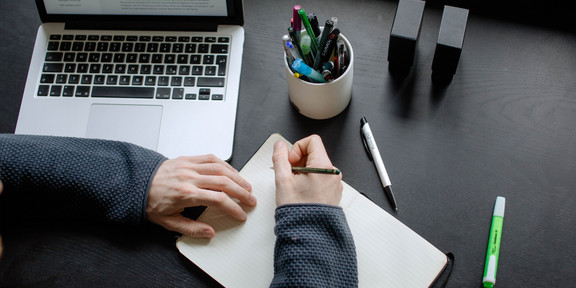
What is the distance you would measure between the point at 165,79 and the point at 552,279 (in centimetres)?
70

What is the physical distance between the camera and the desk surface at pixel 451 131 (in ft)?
2.56

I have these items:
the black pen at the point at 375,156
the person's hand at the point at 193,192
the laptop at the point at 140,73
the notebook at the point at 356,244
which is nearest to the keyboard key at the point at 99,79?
the laptop at the point at 140,73

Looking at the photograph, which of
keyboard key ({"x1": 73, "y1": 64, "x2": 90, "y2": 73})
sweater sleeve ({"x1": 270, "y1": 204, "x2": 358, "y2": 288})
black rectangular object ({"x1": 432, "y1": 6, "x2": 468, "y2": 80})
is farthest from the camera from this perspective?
keyboard key ({"x1": 73, "y1": 64, "x2": 90, "y2": 73})

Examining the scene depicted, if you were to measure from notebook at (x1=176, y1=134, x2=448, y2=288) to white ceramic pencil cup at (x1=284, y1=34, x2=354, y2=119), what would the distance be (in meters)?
0.13

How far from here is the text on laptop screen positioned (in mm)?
878

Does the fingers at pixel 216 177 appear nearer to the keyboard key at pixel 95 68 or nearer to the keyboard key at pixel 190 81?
the keyboard key at pixel 190 81

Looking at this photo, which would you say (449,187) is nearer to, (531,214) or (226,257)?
(531,214)

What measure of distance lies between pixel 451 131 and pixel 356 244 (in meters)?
0.26

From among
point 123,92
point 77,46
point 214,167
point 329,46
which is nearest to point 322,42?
point 329,46

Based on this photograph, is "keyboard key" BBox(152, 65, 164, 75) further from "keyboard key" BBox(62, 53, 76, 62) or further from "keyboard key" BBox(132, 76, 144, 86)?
"keyboard key" BBox(62, 53, 76, 62)

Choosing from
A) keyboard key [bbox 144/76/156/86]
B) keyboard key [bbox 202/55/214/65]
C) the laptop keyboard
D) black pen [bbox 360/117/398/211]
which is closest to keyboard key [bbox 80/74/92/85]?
the laptop keyboard

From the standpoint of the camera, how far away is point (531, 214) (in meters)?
0.79

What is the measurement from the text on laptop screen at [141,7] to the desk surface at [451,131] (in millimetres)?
97

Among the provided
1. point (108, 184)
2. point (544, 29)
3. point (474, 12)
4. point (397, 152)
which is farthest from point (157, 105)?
point (544, 29)
